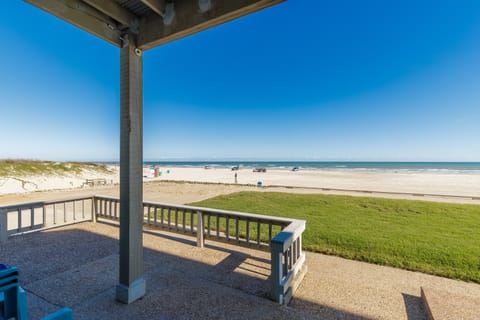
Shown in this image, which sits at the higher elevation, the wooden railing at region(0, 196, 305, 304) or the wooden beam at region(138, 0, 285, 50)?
the wooden beam at region(138, 0, 285, 50)

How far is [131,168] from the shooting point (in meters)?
2.61

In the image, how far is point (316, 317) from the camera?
8.22 feet

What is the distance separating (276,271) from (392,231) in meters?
4.20

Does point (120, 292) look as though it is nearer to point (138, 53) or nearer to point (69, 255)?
point (69, 255)

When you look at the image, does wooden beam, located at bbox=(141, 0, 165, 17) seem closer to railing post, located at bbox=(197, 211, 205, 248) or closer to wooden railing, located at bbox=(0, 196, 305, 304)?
wooden railing, located at bbox=(0, 196, 305, 304)

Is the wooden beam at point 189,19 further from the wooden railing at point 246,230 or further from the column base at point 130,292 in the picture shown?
the column base at point 130,292

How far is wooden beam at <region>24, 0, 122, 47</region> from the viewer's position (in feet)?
6.72

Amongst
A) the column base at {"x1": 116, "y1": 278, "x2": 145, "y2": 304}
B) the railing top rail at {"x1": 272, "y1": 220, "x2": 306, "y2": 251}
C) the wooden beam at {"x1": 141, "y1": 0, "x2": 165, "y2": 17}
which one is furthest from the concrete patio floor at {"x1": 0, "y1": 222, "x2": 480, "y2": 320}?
the wooden beam at {"x1": 141, "y1": 0, "x2": 165, "y2": 17}

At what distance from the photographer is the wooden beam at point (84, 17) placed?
80.7 inches

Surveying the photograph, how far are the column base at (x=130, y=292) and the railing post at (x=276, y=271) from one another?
1.65 metres

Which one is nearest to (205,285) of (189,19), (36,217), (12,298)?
(12,298)

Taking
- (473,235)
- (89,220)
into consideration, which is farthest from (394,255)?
(89,220)

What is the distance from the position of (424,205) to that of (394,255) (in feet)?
15.5

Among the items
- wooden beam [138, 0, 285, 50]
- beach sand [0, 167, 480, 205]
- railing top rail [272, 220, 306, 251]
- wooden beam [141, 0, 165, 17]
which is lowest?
beach sand [0, 167, 480, 205]
